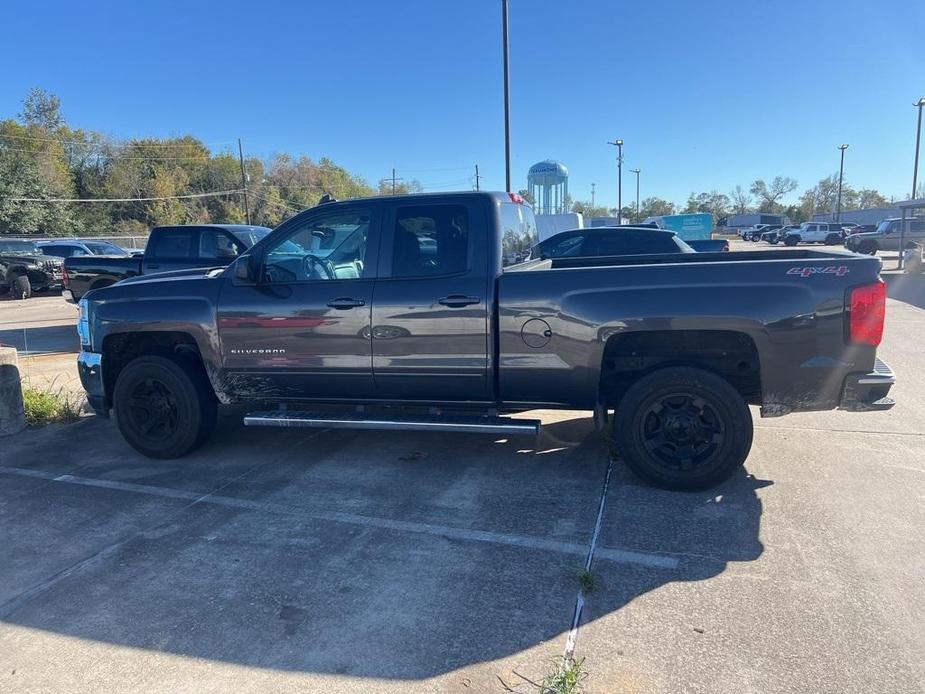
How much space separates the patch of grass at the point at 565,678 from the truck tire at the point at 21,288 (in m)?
21.4

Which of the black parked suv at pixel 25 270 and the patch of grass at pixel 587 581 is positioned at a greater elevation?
the black parked suv at pixel 25 270

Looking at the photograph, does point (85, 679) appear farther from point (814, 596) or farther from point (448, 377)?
point (814, 596)

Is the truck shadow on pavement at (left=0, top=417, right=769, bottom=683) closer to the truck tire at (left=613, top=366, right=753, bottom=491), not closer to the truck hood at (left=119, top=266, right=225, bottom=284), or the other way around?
the truck tire at (left=613, top=366, right=753, bottom=491)

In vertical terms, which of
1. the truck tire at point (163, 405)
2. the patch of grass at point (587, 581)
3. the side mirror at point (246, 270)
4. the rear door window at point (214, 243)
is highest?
the rear door window at point (214, 243)

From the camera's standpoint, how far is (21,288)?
19.4 metres

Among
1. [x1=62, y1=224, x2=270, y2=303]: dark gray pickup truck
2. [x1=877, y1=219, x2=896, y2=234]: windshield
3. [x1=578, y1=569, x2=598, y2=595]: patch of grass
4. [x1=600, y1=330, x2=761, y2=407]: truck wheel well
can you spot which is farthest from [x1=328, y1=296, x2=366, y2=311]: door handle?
[x1=877, y1=219, x2=896, y2=234]: windshield

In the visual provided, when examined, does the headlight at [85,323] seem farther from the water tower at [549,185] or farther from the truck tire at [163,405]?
the water tower at [549,185]

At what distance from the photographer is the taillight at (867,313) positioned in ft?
13.2

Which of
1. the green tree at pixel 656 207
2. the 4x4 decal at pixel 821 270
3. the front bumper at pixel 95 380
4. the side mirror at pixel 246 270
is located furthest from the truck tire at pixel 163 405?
the green tree at pixel 656 207

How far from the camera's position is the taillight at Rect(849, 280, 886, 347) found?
4.01 m

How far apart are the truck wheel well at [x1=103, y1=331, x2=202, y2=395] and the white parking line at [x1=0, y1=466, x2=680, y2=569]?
2.92ft

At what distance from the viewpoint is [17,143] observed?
54.0 meters

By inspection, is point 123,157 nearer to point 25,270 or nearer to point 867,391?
point 25,270

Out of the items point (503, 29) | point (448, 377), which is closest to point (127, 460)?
point (448, 377)
